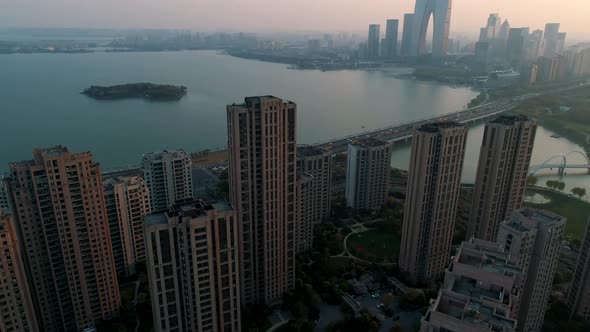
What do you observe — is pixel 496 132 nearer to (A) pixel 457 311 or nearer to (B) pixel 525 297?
(B) pixel 525 297

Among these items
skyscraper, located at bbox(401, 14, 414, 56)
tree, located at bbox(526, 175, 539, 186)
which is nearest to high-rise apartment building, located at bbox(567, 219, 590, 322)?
tree, located at bbox(526, 175, 539, 186)

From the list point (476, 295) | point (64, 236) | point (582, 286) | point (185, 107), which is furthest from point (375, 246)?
point (185, 107)

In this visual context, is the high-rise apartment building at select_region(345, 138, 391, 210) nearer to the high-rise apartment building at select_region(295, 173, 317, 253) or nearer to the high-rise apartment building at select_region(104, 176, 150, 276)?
the high-rise apartment building at select_region(295, 173, 317, 253)

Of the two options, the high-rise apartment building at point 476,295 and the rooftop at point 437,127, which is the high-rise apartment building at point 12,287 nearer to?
the high-rise apartment building at point 476,295

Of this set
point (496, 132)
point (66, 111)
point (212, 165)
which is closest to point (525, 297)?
point (496, 132)

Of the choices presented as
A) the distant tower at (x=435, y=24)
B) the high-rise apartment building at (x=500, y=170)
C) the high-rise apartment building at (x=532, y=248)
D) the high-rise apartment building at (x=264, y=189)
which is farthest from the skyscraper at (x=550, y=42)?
the high-rise apartment building at (x=264, y=189)
